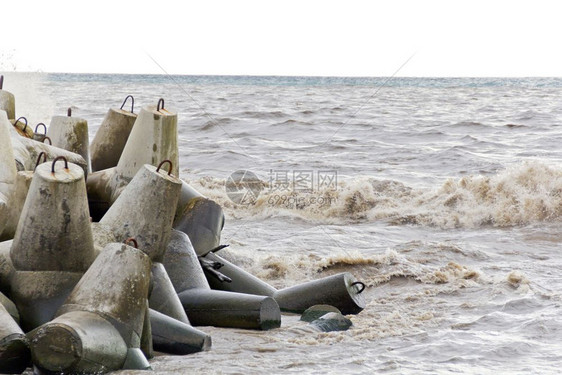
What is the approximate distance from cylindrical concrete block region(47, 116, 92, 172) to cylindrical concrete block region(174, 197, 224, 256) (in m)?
1.17

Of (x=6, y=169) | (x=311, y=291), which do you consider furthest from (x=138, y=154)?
(x=311, y=291)

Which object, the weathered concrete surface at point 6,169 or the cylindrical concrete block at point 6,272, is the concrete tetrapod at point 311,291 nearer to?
the weathered concrete surface at point 6,169

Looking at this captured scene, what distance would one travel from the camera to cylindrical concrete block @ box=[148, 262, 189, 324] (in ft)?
15.4

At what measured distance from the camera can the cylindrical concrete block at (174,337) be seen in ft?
14.3

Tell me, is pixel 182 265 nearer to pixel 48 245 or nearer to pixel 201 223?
pixel 201 223

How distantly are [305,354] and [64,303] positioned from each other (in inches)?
54.7

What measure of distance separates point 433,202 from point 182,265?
19.5 feet

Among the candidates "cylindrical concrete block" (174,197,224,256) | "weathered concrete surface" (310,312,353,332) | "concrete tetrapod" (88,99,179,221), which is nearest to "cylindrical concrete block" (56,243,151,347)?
"weathered concrete surface" (310,312,353,332)

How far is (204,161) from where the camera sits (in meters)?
13.9

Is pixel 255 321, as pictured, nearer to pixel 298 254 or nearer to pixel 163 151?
pixel 163 151

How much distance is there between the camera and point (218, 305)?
197 inches

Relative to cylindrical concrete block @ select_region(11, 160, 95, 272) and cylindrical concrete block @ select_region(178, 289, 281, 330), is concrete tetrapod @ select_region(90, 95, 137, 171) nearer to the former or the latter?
cylindrical concrete block @ select_region(178, 289, 281, 330)

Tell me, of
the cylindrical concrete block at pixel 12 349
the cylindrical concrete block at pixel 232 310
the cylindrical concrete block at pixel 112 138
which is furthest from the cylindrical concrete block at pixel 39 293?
the cylindrical concrete block at pixel 112 138

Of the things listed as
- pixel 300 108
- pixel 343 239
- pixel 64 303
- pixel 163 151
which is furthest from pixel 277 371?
pixel 300 108
